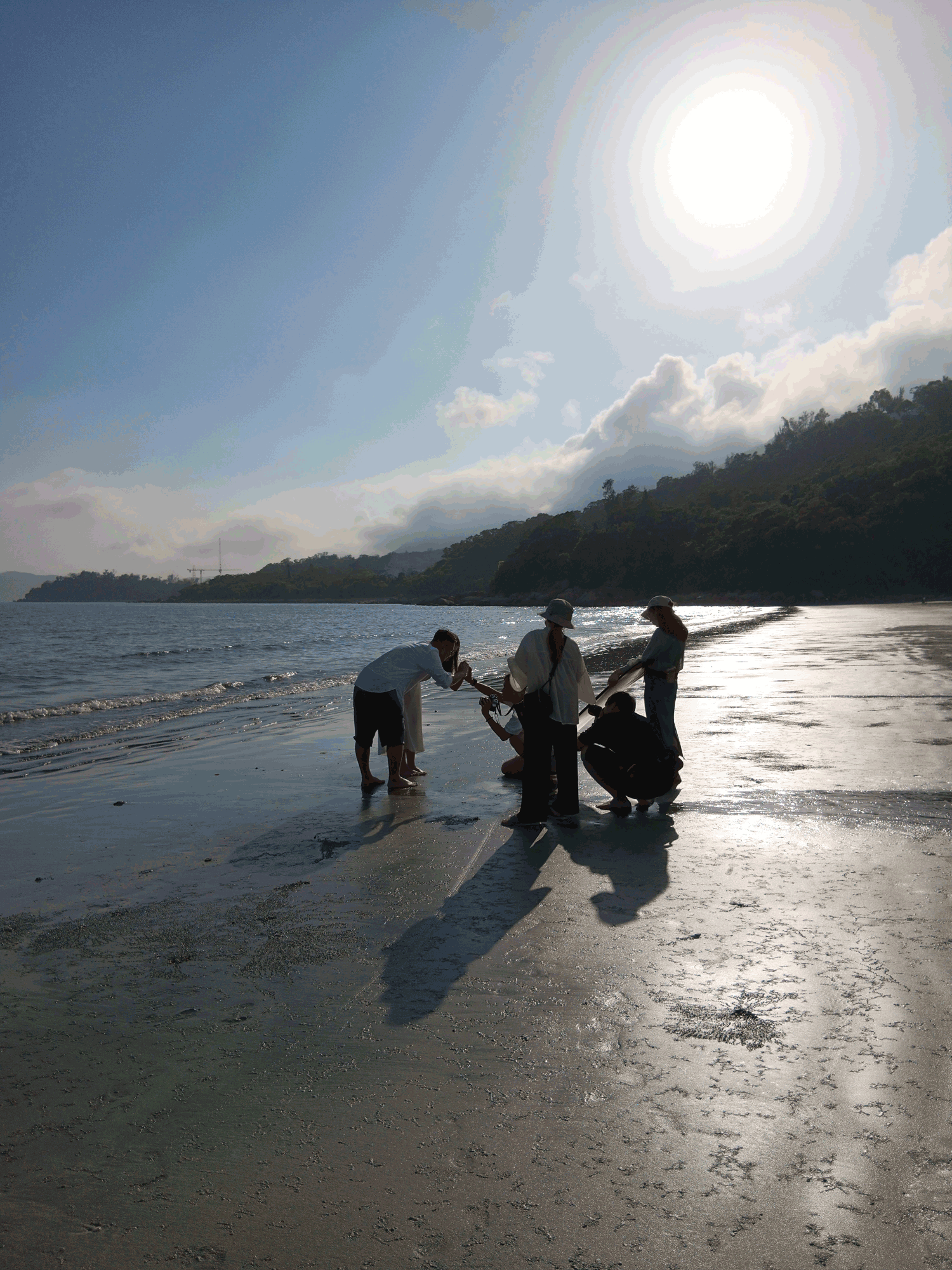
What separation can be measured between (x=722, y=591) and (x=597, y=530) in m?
41.7

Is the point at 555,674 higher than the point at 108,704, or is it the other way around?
the point at 555,674

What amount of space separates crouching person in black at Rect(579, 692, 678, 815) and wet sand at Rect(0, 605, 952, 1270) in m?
0.30

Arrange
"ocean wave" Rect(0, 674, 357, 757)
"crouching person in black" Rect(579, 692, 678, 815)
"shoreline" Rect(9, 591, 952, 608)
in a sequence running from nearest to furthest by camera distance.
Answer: "crouching person in black" Rect(579, 692, 678, 815) < "ocean wave" Rect(0, 674, 357, 757) < "shoreline" Rect(9, 591, 952, 608)

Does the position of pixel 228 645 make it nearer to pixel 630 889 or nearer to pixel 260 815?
pixel 260 815

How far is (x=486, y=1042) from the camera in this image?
2998 millimetres

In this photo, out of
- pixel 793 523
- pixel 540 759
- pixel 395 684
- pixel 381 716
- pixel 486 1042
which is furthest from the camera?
pixel 793 523

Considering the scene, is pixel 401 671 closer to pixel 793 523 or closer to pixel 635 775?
pixel 635 775

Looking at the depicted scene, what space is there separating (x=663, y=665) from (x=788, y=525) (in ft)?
344

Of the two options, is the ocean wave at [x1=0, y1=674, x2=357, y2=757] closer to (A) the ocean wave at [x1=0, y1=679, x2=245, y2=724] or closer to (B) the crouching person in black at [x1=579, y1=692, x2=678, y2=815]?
(A) the ocean wave at [x1=0, y1=679, x2=245, y2=724]

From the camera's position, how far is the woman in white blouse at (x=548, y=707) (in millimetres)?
6051

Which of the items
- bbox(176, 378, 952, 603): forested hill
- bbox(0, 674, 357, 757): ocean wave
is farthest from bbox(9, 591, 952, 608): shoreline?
bbox(0, 674, 357, 757): ocean wave

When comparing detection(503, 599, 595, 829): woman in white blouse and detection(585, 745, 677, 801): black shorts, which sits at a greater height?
detection(503, 599, 595, 829): woman in white blouse

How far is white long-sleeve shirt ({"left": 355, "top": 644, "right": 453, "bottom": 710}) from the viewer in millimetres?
7148

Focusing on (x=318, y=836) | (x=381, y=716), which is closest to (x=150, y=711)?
(x=381, y=716)
